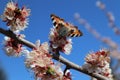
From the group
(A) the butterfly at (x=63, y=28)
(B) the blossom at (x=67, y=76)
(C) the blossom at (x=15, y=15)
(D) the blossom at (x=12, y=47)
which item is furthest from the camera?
(D) the blossom at (x=12, y=47)

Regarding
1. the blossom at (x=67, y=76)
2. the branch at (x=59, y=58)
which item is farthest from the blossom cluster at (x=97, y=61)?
the blossom at (x=67, y=76)

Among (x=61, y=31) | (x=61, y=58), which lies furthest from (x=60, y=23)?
(x=61, y=58)

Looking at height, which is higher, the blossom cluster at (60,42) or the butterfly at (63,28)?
the butterfly at (63,28)

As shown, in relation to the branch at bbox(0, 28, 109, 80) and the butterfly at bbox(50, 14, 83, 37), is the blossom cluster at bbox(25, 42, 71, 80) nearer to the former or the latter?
the branch at bbox(0, 28, 109, 80)

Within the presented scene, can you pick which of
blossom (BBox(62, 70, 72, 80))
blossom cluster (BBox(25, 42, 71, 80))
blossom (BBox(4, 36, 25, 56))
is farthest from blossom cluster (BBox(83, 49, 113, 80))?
blossom (BBox(4, 36, 25, 56))

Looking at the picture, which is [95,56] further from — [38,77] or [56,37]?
[38,77]

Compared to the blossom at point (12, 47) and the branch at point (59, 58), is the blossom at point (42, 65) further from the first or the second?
the blossom at point (12, 47)
